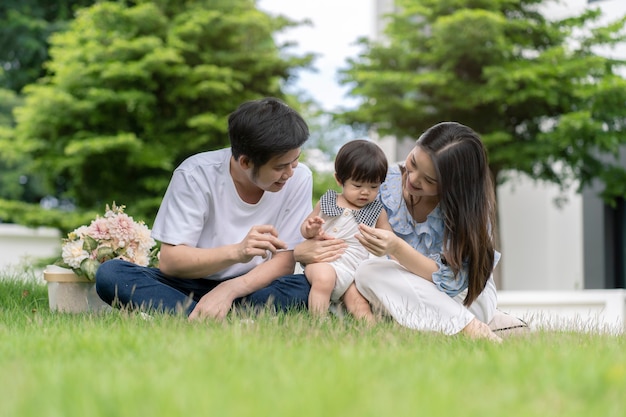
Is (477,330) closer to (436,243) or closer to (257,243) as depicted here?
(436,243)

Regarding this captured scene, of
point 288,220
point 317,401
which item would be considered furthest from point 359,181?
point 317,401

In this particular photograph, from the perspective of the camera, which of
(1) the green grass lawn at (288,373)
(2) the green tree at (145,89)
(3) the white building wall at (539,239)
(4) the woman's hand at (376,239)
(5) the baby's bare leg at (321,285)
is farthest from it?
(3) the white building wall at (539,239)

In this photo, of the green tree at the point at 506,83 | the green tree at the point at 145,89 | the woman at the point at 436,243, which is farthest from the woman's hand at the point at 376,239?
the green tree at the point at 145,89

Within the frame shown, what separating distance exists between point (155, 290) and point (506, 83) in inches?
344

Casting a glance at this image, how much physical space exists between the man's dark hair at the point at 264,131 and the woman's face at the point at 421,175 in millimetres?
521

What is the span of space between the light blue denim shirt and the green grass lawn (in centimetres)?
54

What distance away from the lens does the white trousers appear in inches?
156

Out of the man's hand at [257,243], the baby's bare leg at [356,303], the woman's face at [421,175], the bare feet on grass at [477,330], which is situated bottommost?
the bare feet on grass at [477,330]

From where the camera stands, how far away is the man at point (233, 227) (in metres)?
3.91

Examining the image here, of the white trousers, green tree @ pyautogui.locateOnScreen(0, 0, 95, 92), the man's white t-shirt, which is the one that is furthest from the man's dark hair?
green tree @ pyautogui.locateOnScreen(0, 0, 95, 92)

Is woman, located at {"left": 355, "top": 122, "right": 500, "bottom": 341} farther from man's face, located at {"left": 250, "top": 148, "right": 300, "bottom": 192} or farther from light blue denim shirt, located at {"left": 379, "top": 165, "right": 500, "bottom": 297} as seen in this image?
man's face, located at {"left": 250, "top": 148, "right": 300, "bottom": 192}

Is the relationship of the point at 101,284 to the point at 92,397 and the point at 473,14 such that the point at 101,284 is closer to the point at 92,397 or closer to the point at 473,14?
the point at 92,397

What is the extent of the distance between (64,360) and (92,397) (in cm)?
74

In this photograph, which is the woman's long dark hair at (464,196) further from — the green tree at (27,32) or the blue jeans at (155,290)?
the green tree at (27,32)
